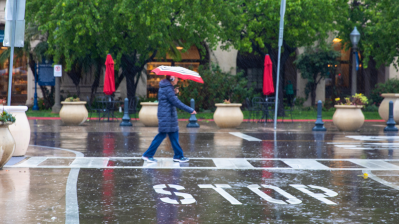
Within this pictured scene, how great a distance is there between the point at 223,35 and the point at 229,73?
6207 millimetres

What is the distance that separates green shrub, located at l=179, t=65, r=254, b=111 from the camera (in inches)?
1109

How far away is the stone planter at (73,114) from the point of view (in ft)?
63.3

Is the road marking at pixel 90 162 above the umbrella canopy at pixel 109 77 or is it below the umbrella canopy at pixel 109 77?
below

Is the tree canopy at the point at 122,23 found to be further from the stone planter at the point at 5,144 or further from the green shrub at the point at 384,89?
the stone planter at the point at 5,144

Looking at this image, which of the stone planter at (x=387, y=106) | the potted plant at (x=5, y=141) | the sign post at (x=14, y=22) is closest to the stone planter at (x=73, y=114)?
the sign post at (x=14, y=22)

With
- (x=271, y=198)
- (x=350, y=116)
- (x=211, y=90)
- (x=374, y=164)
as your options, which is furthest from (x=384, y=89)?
(x=271, y=198)

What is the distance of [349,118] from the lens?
57.7 feet

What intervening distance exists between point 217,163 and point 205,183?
85.1 inches

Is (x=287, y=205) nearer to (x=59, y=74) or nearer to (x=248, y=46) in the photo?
(x=248, y=46)

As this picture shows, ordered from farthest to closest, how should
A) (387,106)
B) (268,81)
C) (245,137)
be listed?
1. (268,81)
2. (387,106)
3. (245,137)

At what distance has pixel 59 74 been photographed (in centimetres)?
2592

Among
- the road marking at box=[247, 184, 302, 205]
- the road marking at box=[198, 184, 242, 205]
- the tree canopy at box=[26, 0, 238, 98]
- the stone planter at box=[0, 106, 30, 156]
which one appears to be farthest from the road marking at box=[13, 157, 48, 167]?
the tree canopy at box=[26, 0, 238, 98]

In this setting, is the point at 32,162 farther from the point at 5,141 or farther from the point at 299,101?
the point at 299,101

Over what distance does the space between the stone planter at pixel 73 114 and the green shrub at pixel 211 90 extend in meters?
9.36
